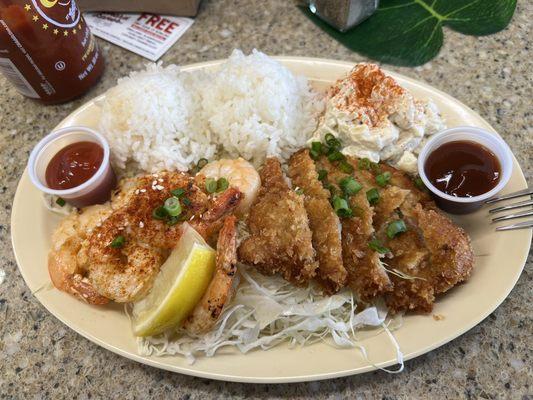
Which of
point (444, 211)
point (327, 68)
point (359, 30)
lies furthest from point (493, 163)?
point (359, 30)

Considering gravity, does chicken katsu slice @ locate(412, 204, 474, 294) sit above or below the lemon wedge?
below

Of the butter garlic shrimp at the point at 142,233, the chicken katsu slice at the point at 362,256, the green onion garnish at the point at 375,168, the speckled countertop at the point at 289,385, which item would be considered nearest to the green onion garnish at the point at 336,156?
the green onion garnish at the point at 375,168

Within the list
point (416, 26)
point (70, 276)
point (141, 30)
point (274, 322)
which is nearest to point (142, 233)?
point (70, 276)

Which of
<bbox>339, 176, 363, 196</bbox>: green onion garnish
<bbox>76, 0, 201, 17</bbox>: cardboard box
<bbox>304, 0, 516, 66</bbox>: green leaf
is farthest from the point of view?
<bbox>76, 0, 201, 17</bbox>: cardboard box

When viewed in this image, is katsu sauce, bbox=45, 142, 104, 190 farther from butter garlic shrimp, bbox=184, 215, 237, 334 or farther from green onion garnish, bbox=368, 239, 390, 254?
green onion garnish, bbox=368, 239, 390, 254

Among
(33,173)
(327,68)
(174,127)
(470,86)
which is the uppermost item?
(33,173)

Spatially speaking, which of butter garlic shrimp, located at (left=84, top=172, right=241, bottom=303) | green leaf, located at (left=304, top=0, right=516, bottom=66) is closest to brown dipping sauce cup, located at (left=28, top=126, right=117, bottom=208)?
butter garlic shrimp, located at (left=84, top=172, right=241, bottom=303)

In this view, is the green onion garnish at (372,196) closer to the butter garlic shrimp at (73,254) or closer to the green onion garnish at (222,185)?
the green onion garnish at (222,185)

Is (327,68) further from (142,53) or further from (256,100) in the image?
(142,53)
